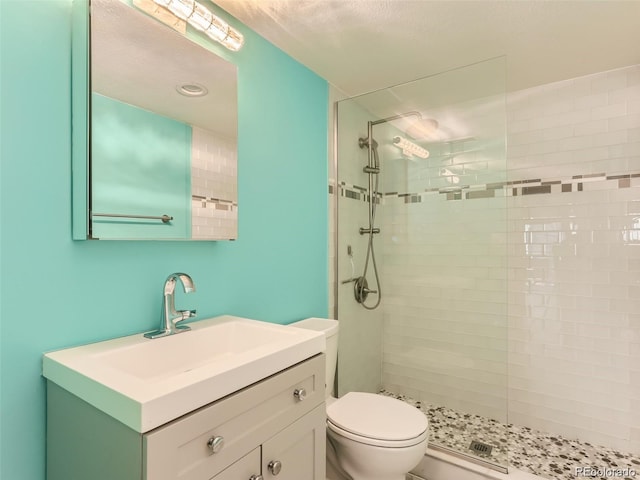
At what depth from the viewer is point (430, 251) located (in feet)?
8.09

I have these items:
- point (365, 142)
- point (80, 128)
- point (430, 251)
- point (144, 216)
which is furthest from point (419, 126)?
point (80, 128)

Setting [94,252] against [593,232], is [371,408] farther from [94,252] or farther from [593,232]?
[593,232]

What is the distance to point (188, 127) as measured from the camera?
1.44 meters

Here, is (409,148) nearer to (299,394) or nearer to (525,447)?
(299,394)

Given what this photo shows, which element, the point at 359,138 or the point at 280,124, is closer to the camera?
the point at 280,124

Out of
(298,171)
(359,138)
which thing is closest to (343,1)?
(298,171)

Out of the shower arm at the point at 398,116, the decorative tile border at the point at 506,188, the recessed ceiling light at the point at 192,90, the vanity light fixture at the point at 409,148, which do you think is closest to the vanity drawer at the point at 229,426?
the recessed ceiling light at the point at 192,90

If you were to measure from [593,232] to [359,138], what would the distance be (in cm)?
164

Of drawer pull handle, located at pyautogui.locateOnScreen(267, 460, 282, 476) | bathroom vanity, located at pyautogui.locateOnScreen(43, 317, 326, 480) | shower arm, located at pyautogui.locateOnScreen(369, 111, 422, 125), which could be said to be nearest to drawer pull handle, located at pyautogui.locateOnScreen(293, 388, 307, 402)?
bathroom vanity, located at pyautogui.locateOnScreen(43, 317, 326, 480)

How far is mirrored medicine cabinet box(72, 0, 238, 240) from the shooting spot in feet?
3.64

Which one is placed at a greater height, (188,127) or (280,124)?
(280,124)

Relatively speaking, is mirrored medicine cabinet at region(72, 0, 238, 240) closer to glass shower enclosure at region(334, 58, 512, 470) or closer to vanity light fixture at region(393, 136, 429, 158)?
glass shower enclosure at region(334, 58, 512, 470)

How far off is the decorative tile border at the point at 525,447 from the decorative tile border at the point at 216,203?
1.74 metres

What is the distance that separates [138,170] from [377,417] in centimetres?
153
